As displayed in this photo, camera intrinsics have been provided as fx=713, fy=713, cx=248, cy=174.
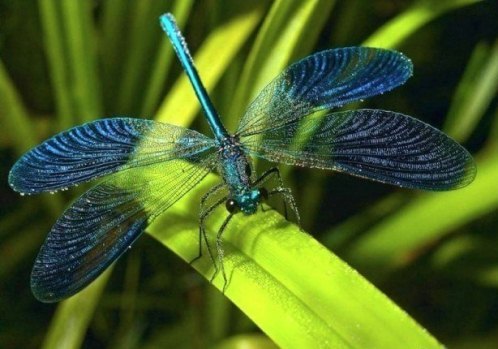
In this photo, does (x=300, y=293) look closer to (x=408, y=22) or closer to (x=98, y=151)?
(x=98, y=151)

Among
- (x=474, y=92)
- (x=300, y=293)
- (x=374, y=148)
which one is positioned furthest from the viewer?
(x=474, y=92)

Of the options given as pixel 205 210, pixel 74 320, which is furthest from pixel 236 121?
pixel 74 320

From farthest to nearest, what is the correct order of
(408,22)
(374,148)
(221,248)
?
(408,22) → (374,148) → (221,248)

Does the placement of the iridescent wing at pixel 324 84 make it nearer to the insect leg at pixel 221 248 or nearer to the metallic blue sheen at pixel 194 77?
the metallic blue sheen at pixel 194 77

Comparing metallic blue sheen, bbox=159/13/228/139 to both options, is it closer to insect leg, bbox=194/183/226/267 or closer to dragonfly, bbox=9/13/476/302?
dragonfly, bbox=9/13/476/302

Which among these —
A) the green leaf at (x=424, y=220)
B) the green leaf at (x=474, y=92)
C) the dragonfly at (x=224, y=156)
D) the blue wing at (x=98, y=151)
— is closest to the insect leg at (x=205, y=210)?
the dragonfly at (x=224, y=156)

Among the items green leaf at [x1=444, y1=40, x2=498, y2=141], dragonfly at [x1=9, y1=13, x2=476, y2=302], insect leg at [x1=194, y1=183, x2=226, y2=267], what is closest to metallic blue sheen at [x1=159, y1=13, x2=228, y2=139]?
dragonfly at [x1=9, y1=13, x2=476, y2=302]

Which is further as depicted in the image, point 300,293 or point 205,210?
point 205,210

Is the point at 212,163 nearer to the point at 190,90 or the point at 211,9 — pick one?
the point at 190,90
